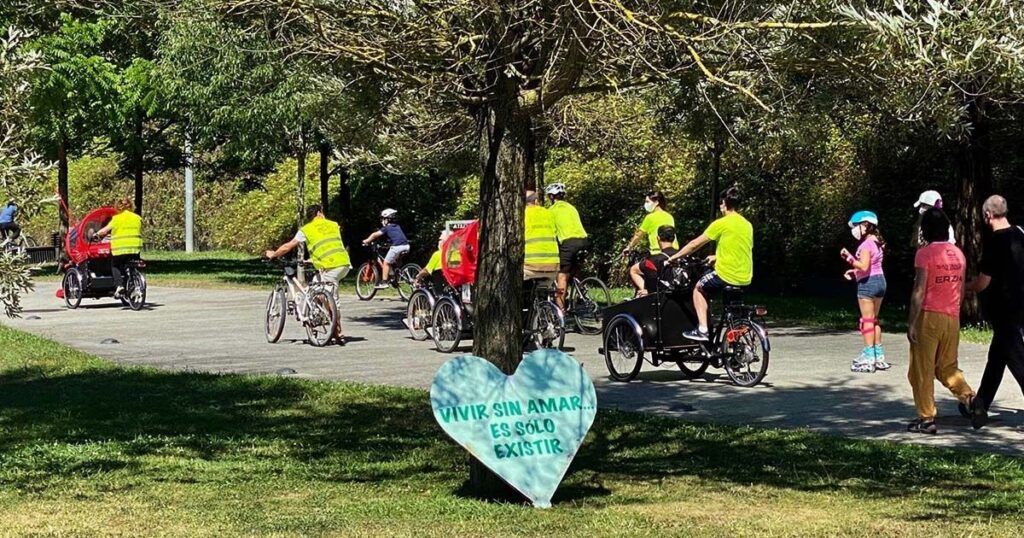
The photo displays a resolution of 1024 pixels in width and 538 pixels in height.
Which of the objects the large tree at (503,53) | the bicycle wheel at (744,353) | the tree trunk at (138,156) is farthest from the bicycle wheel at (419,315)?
the tree trunk at (138,156)

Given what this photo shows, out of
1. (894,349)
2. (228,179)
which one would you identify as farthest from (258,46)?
(228,179)

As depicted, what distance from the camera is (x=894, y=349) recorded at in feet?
54.2

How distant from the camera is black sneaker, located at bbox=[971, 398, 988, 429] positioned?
424 inches

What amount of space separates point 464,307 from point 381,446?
21.0 feet

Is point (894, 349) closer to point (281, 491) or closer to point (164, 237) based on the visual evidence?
point (281, 491)

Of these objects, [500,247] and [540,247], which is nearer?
[500,247]

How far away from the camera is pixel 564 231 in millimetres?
18656

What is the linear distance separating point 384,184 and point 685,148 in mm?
9454

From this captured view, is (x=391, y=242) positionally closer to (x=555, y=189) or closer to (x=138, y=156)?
(x=555, y=189)

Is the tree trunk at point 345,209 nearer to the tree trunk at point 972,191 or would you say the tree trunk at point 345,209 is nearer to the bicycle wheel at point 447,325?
the bicycle wheel at point 447,325

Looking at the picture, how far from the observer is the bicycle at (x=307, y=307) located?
17.4 m

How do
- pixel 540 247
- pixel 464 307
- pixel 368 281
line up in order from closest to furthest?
pixel 540 247 → pixel 464 307 → pixel 368 281

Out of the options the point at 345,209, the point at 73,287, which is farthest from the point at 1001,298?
the point at 345,209

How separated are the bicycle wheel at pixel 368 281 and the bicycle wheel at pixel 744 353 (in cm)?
1258
